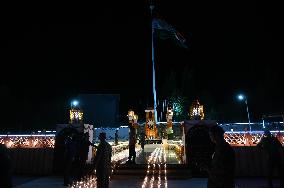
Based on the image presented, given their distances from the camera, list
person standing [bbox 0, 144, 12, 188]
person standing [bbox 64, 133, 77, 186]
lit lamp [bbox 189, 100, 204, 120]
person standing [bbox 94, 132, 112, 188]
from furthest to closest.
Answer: lit lamp [bbox 189, 100, 204, 120]
person standing [bbox 64, 133, 77, 186]
person standing [bbox 94, 132, 112, 188]
person standing [bbox 0, 144, 12, 188]

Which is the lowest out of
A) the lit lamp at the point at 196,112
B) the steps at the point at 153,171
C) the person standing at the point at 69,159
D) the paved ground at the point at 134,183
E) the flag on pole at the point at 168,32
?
the paved ground at the point at 134,183

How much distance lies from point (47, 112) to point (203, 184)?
156 feet

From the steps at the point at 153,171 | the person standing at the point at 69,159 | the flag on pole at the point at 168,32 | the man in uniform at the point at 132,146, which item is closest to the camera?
the person standing at the point at 69,159

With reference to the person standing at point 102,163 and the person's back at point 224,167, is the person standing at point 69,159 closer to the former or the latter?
the person standing at point 102,163

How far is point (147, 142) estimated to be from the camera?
29094 mm

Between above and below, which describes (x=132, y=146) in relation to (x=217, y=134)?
below

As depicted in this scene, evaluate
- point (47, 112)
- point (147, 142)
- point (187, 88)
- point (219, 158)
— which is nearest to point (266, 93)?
point (187, 88)

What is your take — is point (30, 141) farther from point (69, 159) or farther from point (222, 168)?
point (222, 168)

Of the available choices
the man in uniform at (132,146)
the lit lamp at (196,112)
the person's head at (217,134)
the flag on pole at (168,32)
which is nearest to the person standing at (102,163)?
the person's head at (217,134)

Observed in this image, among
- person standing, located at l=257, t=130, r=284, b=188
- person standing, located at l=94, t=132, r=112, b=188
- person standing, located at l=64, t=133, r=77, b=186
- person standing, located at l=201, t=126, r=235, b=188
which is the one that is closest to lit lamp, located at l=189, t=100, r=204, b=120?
person standing, located at l=257, t=130, r=284, b=188

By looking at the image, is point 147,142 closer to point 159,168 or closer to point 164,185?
point 159,168

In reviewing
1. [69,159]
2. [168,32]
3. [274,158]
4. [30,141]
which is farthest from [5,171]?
[168,32]

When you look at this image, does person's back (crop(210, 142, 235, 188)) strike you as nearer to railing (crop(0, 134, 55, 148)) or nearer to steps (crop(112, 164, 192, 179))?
steps (crop(112, 164, 192, 179))

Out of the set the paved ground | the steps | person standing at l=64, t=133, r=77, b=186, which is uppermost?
person standing at l=64, t=133, r=77, b=186
